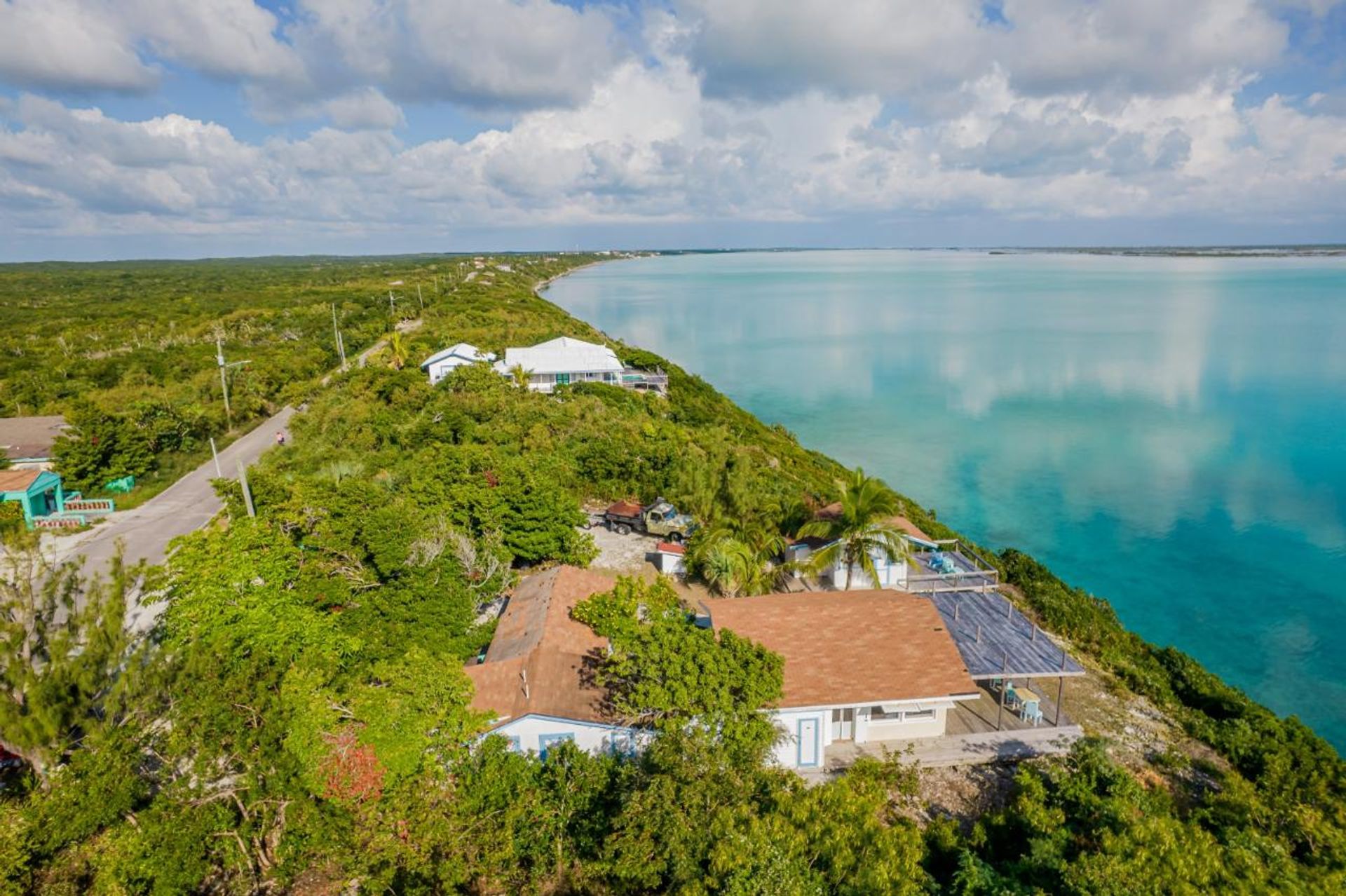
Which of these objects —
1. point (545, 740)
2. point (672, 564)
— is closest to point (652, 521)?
point (672, 564)

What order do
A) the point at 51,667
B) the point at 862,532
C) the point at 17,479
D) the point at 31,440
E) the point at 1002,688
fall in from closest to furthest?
the point at 51,667 → the point at 1002,688 → the point at 862,532 → the point at 17,479 → the point at 31,440

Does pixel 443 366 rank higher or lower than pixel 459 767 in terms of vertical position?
higher

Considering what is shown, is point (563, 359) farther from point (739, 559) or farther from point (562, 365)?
point (739, 559)

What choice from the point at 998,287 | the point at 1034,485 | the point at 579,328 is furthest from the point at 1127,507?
the point at 998,287

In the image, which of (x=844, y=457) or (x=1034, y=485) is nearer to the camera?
(x=1034, y=485)

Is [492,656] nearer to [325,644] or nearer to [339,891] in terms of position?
[325,644]

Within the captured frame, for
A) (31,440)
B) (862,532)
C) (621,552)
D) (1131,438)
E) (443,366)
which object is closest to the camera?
(862,532)
